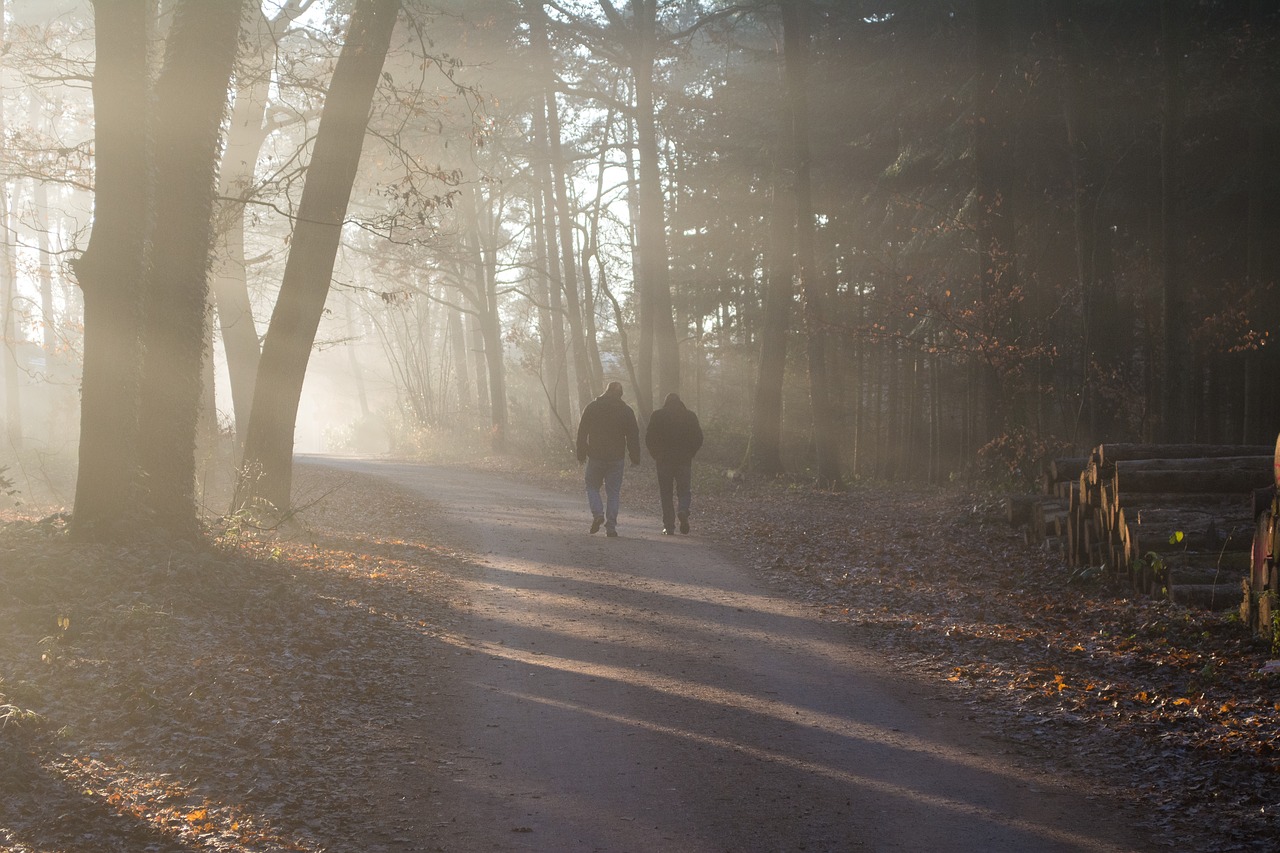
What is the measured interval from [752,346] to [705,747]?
24.6 meters

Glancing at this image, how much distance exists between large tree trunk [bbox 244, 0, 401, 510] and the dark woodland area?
0.17 ft

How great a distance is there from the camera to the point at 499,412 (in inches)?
1368

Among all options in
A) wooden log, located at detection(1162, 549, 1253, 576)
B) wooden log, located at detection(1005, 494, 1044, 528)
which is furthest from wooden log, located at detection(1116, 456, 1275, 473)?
wooden log, located at detection(1005, 494, 1044, 528)

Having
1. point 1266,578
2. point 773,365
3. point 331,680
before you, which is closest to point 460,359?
point 773,365

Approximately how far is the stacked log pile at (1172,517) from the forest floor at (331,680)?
375mm

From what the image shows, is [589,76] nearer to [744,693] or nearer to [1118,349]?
[1118,349]

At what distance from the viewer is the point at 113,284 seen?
8938mm

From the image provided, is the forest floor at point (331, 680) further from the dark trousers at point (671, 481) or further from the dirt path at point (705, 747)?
the dark trousers at point (671, 481)

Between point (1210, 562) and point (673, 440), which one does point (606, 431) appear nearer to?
point (673, 440)

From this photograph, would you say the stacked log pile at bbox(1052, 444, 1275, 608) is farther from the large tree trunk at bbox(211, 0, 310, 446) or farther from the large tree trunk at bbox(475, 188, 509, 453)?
the large tree trunk at bbox(475, 188, 509, 453)

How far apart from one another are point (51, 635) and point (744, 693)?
4.69 metres

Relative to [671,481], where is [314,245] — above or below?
above

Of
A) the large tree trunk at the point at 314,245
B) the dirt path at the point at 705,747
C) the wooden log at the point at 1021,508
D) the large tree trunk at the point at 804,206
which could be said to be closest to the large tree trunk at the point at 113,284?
the dirt path at the point at 705,747

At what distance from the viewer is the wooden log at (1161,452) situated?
34.5 ft
